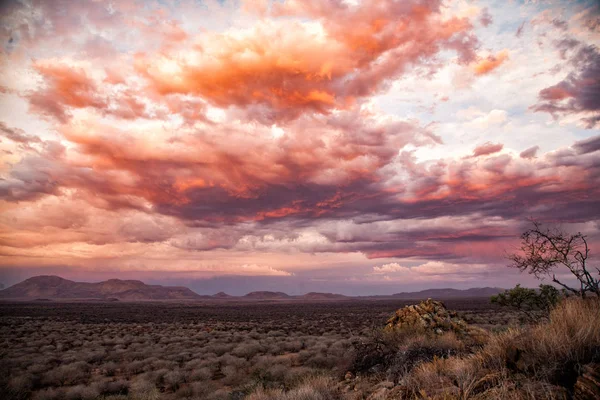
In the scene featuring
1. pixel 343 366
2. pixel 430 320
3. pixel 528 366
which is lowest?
pixel 343 366

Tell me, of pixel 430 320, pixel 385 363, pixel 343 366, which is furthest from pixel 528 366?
pixel 430 320

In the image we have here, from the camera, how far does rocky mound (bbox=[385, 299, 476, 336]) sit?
16344 millimetres

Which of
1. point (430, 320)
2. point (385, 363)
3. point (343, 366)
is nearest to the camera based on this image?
point (385, 363)

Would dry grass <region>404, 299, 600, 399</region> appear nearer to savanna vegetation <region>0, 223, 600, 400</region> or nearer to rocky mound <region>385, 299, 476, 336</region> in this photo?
savanna vegetation <region>0, 223, 600, 400</region>

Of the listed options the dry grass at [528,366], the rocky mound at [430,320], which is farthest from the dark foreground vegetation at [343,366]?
the rocky mound at [430,320]

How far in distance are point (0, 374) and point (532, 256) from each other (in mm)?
23307

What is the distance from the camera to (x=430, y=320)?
17.1m

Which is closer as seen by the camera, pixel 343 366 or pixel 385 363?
pixel 385 363

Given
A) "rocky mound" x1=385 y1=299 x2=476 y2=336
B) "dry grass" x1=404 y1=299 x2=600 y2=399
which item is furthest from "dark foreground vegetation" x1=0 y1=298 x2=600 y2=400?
"rocky mound" x1=385 y1=299 x2=476 y2=336

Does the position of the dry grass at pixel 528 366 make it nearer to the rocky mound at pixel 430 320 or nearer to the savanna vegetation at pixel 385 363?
the savanna vegetation at pixel 385 363

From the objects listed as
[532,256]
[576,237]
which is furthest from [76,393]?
[576,237]

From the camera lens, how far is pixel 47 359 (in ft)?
66.5

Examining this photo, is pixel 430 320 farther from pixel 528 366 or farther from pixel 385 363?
pixel 528 366

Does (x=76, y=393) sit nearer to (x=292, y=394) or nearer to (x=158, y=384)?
(x=158, y=384)
